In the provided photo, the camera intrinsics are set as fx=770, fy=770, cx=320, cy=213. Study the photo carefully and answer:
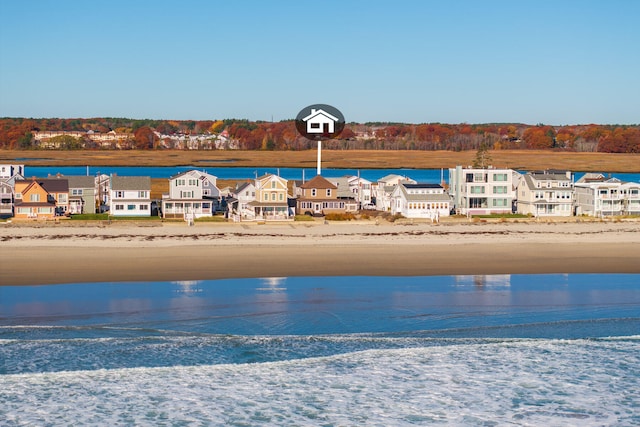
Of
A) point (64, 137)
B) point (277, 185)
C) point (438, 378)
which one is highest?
point (64, 137)

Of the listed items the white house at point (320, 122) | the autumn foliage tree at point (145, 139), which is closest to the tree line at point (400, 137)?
the autumn foliage tree at point (145, 139)

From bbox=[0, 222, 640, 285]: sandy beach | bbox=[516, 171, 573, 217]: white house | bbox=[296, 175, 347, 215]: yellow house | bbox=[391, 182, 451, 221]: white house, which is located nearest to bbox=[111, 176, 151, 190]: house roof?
bbox=[0, 222, 640, 285]: sandy beach

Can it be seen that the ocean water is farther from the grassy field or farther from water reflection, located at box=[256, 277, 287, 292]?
the grassy field

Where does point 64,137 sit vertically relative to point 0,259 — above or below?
above

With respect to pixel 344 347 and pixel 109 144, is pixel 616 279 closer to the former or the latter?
pixel 344 347

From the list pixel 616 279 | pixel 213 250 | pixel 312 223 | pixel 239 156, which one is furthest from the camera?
pixel 239 156

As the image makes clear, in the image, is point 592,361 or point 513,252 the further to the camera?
point 513,252

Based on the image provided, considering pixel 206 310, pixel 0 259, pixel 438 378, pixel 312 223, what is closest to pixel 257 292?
pixel 206 310

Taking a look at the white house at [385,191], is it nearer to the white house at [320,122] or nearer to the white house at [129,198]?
the white house at [320,122]
